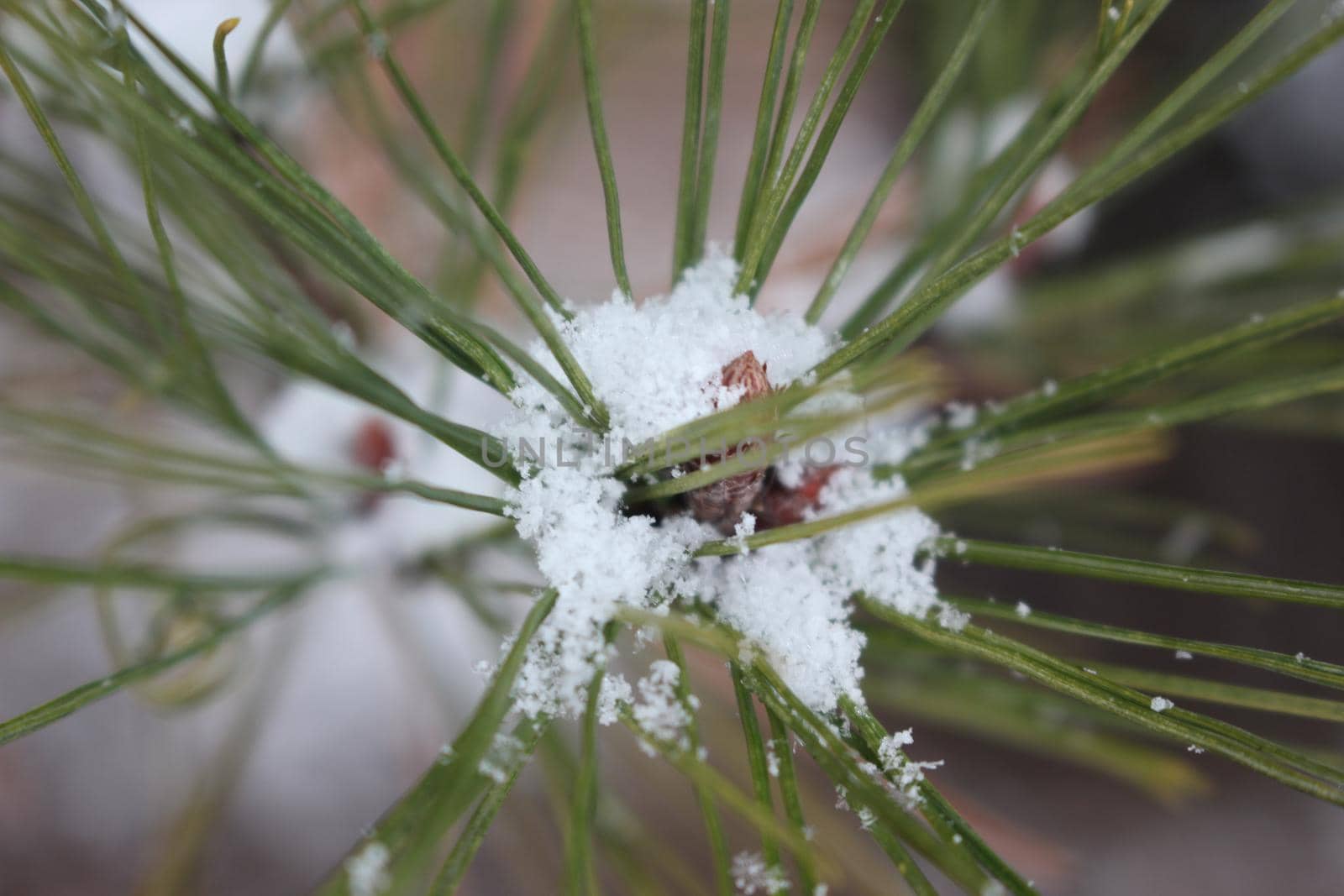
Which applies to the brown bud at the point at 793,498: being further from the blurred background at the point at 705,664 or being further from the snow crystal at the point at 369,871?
the blurred background at the point at 705,664

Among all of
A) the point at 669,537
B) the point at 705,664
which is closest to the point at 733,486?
the point at 669,537

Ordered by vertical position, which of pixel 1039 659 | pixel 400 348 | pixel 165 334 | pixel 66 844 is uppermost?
pixel 400 348

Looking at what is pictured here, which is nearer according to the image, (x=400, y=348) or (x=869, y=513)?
(x=869, y=513)

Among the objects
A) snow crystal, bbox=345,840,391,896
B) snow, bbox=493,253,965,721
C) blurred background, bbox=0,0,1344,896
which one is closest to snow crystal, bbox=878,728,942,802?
snow, bbox=493,253,965,721

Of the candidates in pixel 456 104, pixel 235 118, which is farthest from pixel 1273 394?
pixel 456 104

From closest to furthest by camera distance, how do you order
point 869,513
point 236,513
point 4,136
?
point 869,513, point 236,513, point 4,136

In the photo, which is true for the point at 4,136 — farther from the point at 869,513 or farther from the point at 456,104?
the point at 869,513
